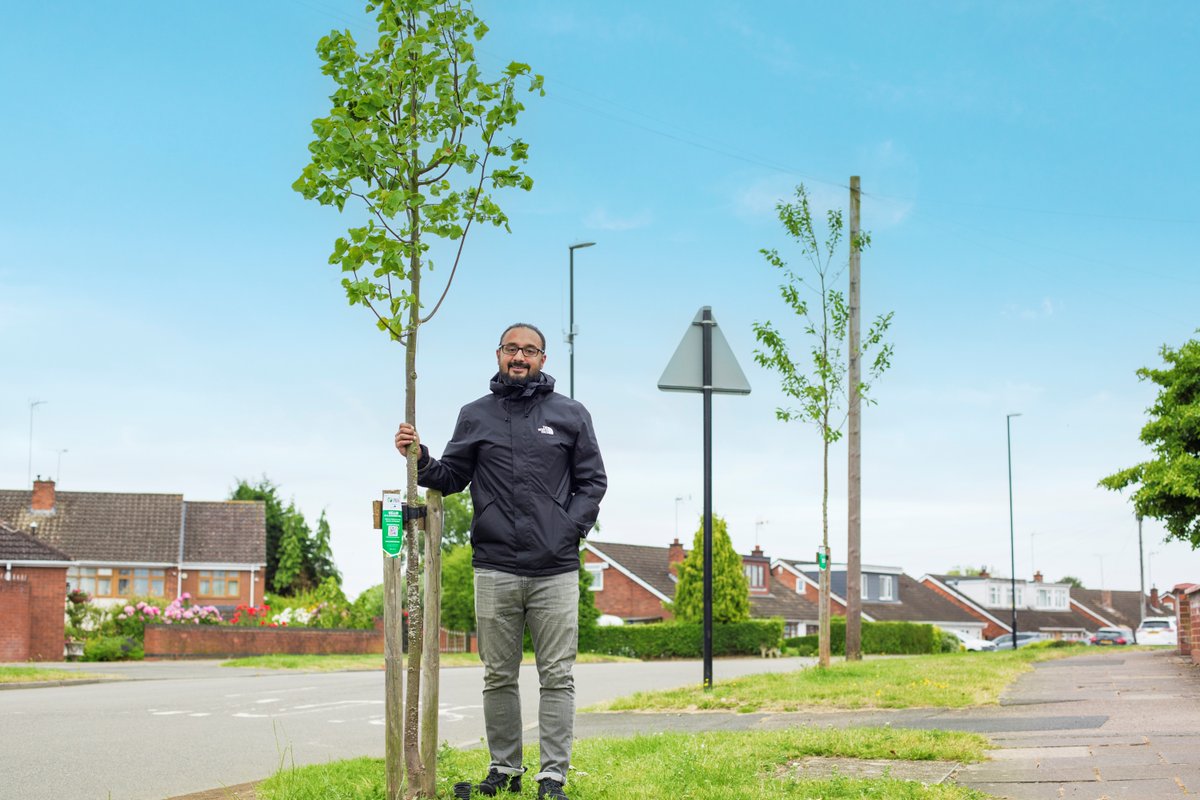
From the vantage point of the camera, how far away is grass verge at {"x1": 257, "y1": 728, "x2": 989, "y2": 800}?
595cm

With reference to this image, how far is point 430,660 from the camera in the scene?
18.1ft

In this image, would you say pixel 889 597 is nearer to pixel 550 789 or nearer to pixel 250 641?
pixel 250 641

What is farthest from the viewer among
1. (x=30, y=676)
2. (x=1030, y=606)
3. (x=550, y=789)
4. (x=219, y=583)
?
(x=1030, y=606)

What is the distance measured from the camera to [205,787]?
8242 millimetres

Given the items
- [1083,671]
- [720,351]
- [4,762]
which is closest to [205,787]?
[4,762]

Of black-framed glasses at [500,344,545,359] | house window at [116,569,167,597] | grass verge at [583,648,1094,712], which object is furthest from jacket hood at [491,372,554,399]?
house window at [116,569,167,597]

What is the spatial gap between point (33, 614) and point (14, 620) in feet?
1.88

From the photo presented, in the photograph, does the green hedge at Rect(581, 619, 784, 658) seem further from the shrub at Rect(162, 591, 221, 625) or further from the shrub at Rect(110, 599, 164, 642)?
the shrub at Rect(110, 599, 164, 642)

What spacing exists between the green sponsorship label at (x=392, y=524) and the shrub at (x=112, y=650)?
98.4ft

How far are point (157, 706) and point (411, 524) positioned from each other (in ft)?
35.9

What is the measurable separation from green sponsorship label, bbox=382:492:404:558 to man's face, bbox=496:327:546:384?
862 mm

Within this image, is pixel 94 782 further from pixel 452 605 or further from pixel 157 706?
pixel 452 605

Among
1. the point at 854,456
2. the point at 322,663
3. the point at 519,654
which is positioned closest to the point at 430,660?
the point at 519,654

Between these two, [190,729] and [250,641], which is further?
[250,641]
